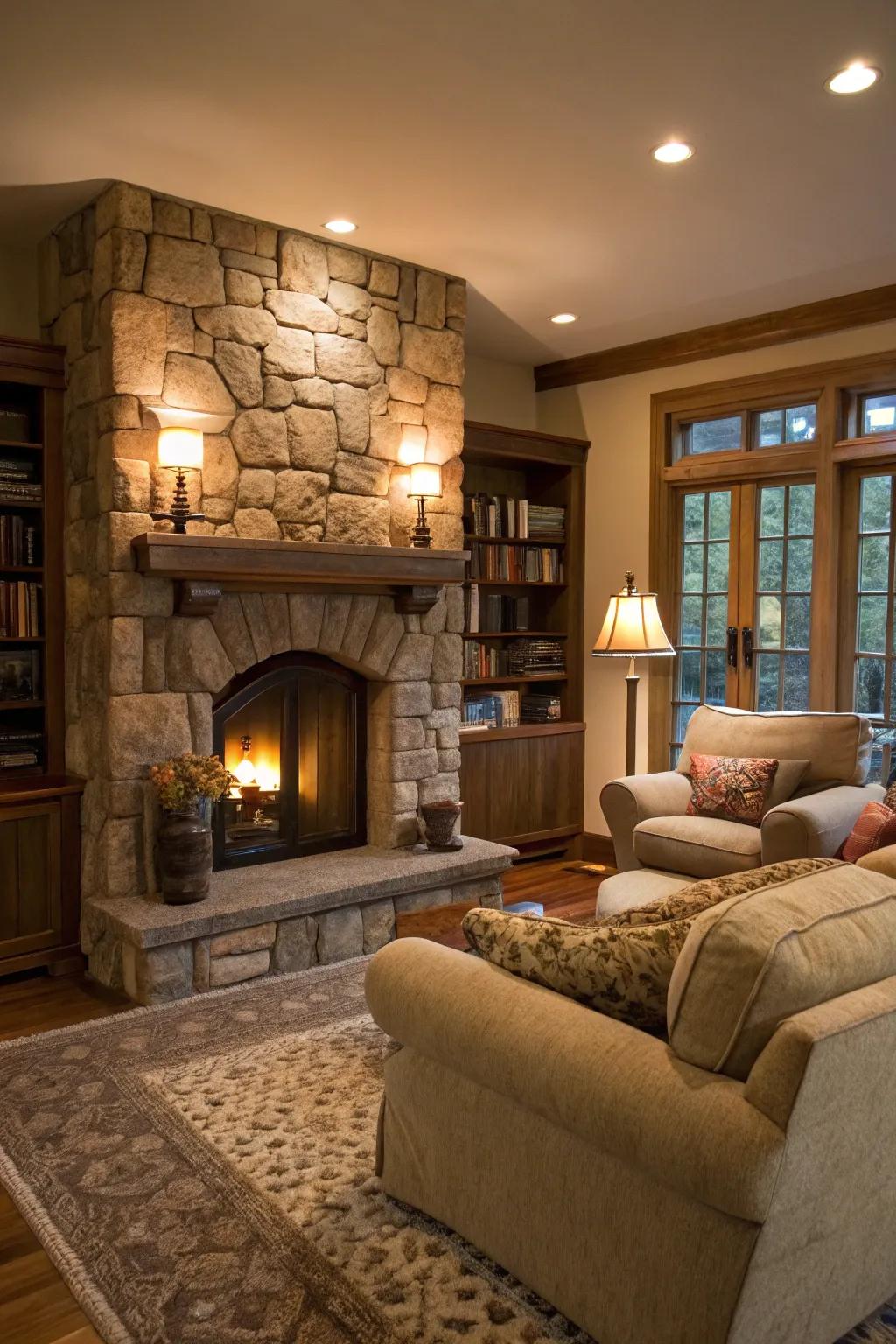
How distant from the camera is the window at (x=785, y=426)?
5.32 m

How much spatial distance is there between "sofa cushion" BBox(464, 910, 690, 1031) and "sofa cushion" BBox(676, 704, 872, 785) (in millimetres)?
2697

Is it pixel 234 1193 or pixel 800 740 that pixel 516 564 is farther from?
pixel 234 1193

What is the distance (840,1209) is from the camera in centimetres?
180

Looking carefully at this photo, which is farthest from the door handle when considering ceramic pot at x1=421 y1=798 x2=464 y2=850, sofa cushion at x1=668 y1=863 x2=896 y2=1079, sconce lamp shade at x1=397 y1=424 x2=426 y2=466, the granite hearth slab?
sofa cushion at x1=668 y1=863 x2=896 y2=1079

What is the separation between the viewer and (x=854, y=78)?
2982mm

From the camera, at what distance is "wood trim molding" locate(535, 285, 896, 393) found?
4.95 meters

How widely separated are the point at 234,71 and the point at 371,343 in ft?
5.40

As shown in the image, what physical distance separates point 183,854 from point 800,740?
2600 millimetres

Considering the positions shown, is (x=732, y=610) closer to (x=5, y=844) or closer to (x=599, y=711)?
(x=599, y=711)

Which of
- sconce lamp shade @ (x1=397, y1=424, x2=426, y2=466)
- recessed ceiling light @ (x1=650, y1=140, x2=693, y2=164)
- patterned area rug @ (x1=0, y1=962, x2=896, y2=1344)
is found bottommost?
patterned area rug @ (x1=0, y1=962, x2=896, y2=1344)

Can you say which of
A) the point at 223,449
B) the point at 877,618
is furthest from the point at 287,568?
the point at 877,618

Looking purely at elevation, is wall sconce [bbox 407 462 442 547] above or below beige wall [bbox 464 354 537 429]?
below

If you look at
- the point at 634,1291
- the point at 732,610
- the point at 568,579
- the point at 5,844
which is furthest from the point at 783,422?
the point at 634,1291

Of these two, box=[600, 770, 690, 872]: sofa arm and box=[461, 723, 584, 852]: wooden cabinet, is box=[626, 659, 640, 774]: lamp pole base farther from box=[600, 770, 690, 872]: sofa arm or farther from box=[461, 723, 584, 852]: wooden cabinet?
box=[600, 770, 690, 872]: sofa arm
